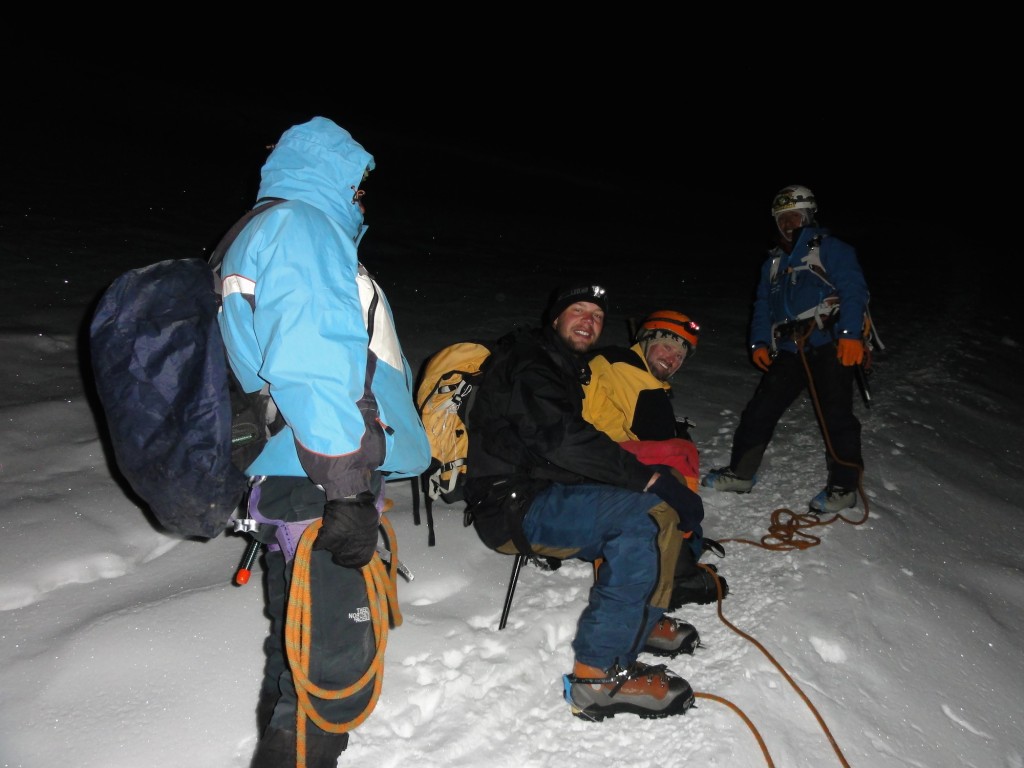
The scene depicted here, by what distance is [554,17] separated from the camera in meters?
56.0

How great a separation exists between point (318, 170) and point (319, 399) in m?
0.74

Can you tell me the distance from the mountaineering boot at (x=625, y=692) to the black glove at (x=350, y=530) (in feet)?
3.76

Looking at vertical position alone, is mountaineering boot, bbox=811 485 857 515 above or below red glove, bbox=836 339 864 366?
below

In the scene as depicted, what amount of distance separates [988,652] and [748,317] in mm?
7153

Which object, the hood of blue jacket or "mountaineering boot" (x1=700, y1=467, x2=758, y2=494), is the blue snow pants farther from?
"mountaineering boot" (x1=700, y1=467, x2=758, y2=494)

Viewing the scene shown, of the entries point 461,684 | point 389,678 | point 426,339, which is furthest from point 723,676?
point 426,339

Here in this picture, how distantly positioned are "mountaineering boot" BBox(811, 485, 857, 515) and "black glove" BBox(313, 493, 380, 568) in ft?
11.0

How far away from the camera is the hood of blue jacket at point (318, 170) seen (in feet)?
6.83

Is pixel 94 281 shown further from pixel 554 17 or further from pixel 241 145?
pixel 554 17

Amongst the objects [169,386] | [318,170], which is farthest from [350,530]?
[318,170]

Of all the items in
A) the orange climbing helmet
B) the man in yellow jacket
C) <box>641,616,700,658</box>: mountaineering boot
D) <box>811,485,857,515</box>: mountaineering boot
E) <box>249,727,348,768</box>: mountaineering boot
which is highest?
the orange climbing helmet

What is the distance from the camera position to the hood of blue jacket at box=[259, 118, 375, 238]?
2.08 metres

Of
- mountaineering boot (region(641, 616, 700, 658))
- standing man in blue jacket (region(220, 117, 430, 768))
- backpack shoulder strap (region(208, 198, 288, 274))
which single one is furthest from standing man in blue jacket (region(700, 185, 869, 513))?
backpack shoulder strap (region(208, 198, 288, 274))

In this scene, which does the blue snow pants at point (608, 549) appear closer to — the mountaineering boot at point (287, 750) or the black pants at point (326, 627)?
the black pants at point (326, 627)
